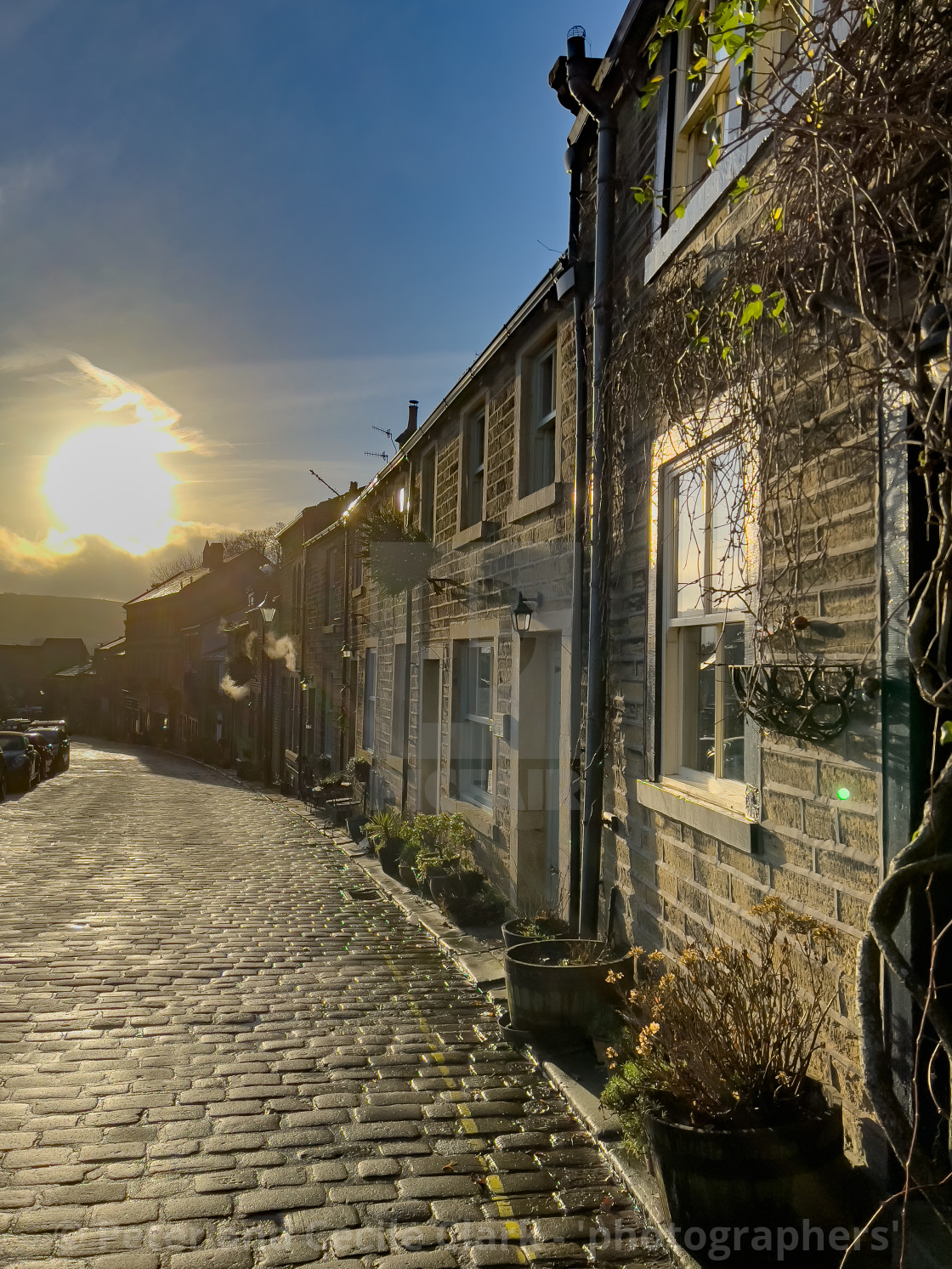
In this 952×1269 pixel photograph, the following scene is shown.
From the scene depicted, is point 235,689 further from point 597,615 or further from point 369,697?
point 597,615

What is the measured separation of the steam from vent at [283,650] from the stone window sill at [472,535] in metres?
16.7

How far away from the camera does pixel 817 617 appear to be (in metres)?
4.14

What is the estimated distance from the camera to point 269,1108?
191 inches

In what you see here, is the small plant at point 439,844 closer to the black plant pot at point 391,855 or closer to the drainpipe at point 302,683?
the black plant pot at point 391,855

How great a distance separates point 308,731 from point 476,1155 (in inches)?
835

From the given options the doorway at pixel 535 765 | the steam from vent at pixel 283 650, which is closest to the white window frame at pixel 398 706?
the doorway at pixel 535 765

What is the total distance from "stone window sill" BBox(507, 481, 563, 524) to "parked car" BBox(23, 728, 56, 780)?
24.7 m

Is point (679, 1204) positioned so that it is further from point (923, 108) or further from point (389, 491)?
point (389, 491)

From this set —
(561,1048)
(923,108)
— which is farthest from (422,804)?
(923,108)

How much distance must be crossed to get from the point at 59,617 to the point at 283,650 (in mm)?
108569

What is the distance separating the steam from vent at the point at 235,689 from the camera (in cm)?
3622

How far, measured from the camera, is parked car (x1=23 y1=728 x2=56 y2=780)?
31.0 m

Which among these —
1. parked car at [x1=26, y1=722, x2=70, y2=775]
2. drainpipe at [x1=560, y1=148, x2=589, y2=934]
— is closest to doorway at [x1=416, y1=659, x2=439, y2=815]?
drainpipe at [x1=560, y1=148, x2=589, y2=934]

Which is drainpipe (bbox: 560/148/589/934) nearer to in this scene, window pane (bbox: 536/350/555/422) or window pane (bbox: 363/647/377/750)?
window pane (bbox: 536/350/555/422)
